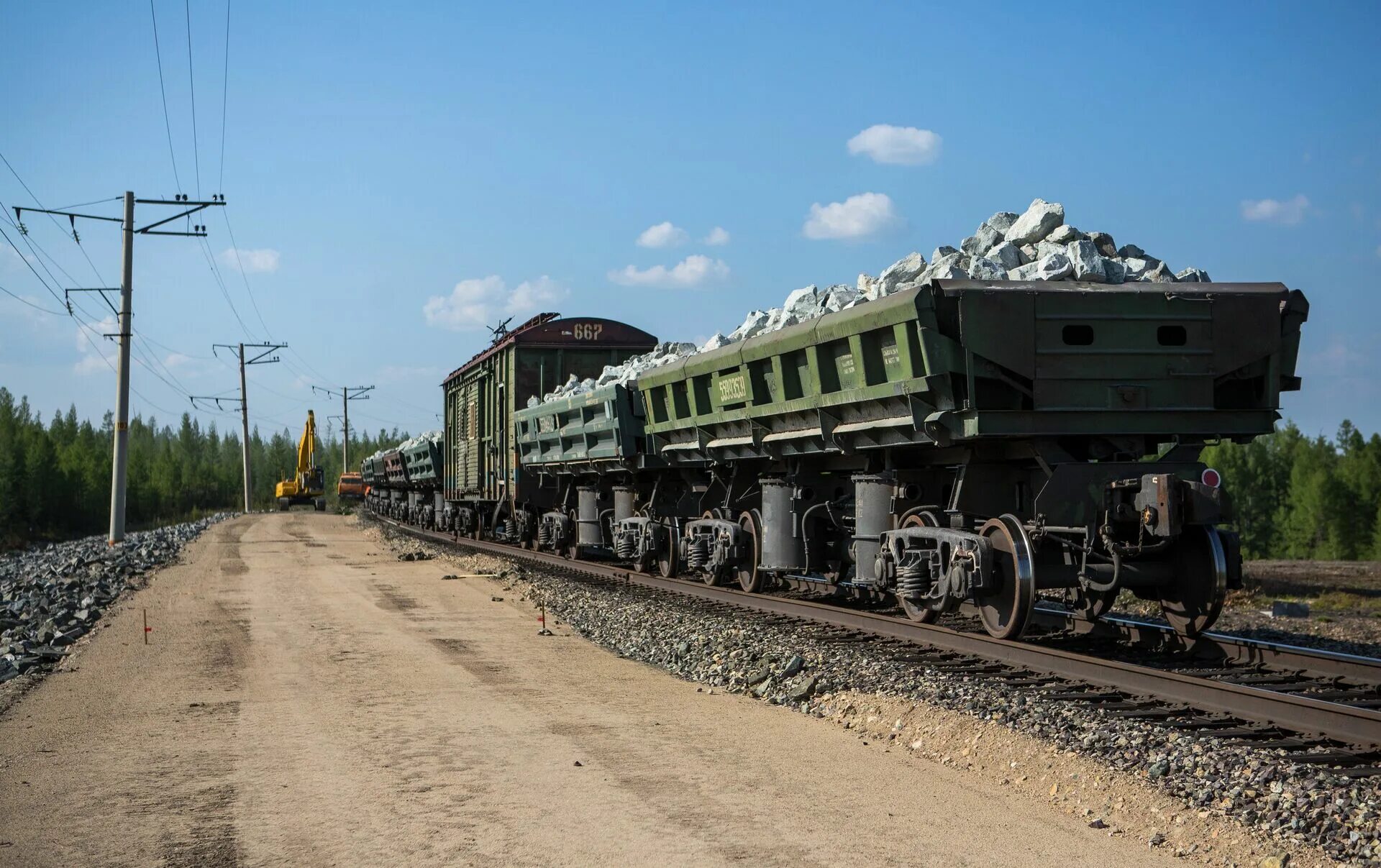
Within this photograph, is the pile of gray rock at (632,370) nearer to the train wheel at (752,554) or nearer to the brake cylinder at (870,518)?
the train wheel at (752,554)

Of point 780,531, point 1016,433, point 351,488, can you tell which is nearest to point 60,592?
→ point 780,531

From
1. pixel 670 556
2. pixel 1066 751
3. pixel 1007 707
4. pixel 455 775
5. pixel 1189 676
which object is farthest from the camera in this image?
pixel 670 556

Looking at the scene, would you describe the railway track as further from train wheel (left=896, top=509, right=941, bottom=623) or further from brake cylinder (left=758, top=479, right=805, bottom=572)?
brake cylinder (left=758, top=479, right=805, bottom=572)

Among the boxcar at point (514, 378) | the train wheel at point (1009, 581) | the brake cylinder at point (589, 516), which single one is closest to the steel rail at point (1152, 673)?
the train wheel at point (1009, 581)

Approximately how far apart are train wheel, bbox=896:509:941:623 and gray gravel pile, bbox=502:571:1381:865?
1.98 ft

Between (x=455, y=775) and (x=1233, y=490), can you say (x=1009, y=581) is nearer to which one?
(x=455, y=775)

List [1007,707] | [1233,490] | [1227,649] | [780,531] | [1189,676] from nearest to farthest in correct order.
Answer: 1. [1007,707]
2. [1189,676]
3. [1227,649]
4. [780,531]
5. [1233,490]

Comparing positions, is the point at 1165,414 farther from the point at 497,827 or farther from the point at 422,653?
the point at 422,653

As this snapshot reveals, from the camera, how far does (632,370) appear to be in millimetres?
15211

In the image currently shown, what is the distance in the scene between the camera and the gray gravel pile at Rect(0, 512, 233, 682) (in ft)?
32.1

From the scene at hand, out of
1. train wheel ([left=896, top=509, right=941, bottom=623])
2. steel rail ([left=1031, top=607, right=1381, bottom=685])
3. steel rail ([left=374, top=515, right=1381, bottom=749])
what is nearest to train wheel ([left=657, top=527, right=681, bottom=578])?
steel rail ([left=374, top=515, right=1381, bottom=749])

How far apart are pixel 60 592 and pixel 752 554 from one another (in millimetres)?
10009

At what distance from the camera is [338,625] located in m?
11.2

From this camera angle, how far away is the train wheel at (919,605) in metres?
8.63
